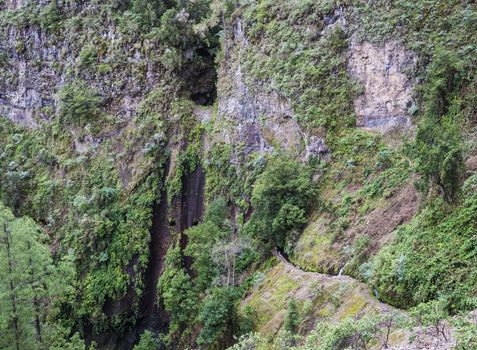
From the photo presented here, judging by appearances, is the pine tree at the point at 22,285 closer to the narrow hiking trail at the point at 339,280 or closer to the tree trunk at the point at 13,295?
the tree trunk at the point at 13,295

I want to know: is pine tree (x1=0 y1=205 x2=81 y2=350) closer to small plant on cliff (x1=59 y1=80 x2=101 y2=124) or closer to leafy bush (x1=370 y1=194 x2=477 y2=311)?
leafy bush (x1=370 y1=194 x2=477 y2=311)

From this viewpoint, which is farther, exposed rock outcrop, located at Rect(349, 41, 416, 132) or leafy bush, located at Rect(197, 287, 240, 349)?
exposed rock outcrop, located at Rect(349, 41, 416, 132)

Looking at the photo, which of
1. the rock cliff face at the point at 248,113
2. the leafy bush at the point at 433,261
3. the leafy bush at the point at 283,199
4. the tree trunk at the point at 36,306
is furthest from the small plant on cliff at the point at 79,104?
the leafy bush at the point at 433,261

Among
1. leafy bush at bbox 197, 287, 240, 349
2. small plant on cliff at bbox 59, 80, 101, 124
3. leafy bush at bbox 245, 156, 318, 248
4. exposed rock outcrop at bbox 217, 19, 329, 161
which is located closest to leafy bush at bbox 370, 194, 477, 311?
leafy bush at bbox 245, 156, 318, 248

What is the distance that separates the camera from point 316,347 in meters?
11.2

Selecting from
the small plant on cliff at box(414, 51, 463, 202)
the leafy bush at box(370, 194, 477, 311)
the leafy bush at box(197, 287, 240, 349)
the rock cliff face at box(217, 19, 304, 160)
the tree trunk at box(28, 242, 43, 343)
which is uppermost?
the rock cliff face at box(217, 19, 304, 160)

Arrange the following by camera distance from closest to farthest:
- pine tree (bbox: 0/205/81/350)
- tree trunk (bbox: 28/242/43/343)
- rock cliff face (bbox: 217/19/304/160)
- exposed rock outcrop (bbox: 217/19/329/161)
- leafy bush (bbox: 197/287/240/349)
Answer: pine tree (bbox: 0/205/81/350)
tree trunk (bbox: 28/242/43/343)
leafy bush (bbox: 197/287/240/349)
exposed rock outcrop (bbox: 217/19/329/161)
rock cliff face (bbox: 217/19/304/160)

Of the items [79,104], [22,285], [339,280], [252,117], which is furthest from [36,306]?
[79,104]

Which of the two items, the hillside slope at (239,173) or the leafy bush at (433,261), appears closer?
the leafy bush at (433,261)

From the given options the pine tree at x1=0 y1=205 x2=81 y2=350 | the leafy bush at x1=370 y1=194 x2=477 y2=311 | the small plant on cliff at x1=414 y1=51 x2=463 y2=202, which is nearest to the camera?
the leafy bush at x1=370 y1=194 x2=477 y2=311

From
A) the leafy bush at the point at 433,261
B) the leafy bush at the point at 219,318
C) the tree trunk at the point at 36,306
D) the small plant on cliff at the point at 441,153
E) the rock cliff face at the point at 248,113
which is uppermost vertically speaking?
the rock cliff face at the point at 248,113

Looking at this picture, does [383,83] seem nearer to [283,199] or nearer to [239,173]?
[283,199]

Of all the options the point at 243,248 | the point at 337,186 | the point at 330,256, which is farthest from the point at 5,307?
the point at 337,186

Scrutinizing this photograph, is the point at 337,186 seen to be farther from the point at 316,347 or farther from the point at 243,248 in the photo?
the point at 316,347
